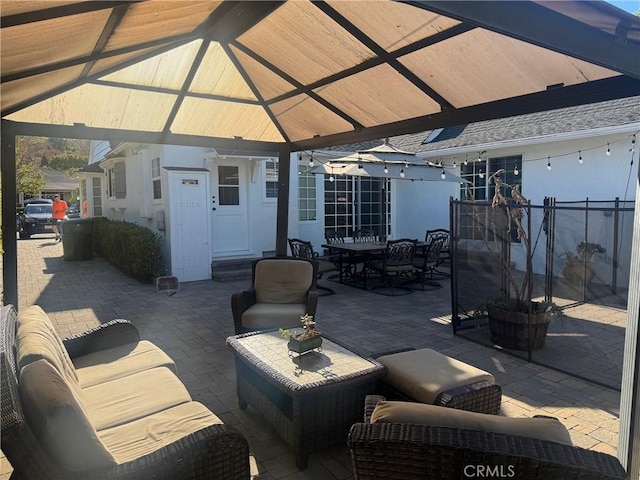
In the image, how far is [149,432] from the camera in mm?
2197

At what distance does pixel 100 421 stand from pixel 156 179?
8.43m

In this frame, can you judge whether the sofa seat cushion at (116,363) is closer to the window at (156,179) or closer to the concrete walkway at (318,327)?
the concrete walkway at (318,327)

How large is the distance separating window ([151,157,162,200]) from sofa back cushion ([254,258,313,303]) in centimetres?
556

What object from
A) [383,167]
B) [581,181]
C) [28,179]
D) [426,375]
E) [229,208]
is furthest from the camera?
[28,179]

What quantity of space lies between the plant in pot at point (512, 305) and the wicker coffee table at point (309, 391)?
8.19 ft

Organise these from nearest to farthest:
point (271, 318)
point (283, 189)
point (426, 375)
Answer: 1. point (426, 375)
2. point (271, 318)
3. point (283, 189)

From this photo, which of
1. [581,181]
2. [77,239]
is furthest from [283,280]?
[77,239]

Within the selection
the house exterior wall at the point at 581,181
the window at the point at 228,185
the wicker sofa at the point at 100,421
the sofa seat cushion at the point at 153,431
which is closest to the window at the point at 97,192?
the window at the point at 228,185

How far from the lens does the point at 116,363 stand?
3.10m

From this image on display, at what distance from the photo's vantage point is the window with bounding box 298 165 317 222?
11.3 metres

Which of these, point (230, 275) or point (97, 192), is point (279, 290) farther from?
point (97, 192)

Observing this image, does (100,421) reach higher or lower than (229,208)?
lower

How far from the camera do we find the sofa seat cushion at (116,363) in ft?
9.47

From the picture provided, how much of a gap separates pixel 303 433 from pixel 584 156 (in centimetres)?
Result: 889
